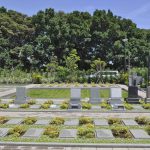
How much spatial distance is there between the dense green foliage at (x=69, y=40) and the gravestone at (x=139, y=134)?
34425mm

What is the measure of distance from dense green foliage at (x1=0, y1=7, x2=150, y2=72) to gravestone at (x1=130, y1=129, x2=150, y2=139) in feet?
113

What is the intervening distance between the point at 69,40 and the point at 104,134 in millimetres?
37367

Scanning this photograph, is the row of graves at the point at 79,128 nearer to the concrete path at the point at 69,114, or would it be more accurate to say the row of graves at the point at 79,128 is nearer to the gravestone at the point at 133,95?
the concrete path at the point at 69,114

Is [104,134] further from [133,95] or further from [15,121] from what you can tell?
[133,95]

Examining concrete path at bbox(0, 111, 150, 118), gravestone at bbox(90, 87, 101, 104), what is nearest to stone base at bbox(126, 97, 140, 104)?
gravestone at bbox(90, 87, 101, 104)

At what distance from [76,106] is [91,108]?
0.84 meters

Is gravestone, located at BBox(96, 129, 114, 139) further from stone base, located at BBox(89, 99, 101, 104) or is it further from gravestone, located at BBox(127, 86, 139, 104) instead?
gravestone, located at BBox(127, 86, 139, 104)

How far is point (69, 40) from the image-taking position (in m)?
49.6

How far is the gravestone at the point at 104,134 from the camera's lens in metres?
12.4

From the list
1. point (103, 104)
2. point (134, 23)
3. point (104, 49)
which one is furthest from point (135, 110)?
point (134, 23)

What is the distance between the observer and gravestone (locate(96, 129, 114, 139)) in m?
12.4

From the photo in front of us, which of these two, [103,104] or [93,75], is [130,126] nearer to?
[103,104]

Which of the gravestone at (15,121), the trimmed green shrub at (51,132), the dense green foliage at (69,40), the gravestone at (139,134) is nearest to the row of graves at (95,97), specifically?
the gravestone at (15,121)

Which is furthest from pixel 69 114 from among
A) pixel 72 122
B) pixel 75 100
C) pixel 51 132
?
pixel 51 132
